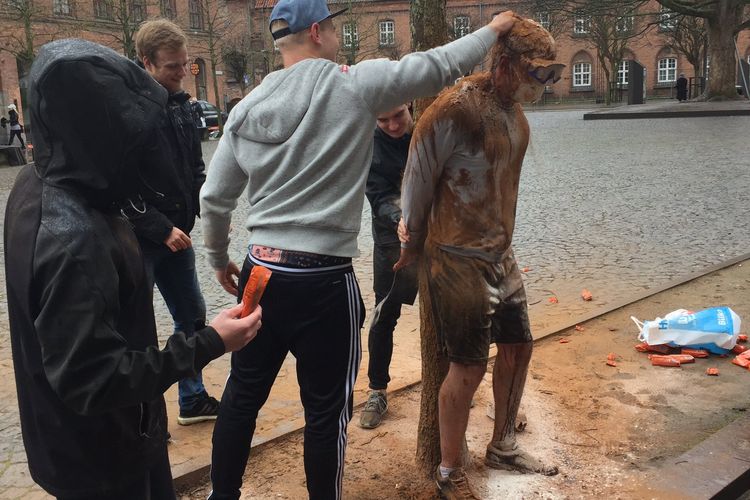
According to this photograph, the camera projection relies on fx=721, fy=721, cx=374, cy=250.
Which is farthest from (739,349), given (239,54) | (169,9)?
(239,54)

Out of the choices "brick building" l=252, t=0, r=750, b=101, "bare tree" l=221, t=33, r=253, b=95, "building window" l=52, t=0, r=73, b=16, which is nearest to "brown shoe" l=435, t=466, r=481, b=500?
"building window" l=52, t=0, r=73, b=16

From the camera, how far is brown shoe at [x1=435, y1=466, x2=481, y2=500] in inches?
121

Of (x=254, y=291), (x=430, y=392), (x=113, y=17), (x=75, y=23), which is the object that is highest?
(x=113, y=17)

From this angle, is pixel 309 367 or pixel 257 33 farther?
pixel 257 33

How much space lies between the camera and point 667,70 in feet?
185

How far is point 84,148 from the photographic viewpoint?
5.12 feet

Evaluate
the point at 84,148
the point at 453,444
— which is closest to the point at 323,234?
the point at 84,148

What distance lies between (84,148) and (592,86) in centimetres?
5944

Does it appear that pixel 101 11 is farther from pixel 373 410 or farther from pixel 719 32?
pixel 373 410

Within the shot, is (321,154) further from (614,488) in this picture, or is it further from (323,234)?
(614,488)

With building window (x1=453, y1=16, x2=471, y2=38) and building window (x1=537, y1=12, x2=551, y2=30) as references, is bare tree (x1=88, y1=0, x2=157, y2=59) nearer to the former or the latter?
building window (x1=537, y1=12, x2=551, y2=30)

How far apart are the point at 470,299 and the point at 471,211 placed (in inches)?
13.7

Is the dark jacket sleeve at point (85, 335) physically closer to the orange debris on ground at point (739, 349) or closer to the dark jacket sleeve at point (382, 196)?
the dark jacket sleeve at point (382, 196)

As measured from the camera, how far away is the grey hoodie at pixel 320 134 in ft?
7.61
